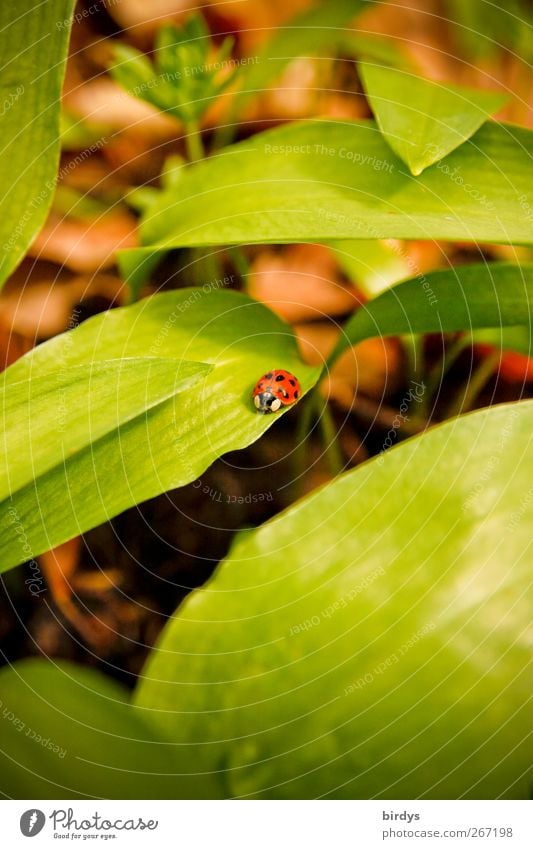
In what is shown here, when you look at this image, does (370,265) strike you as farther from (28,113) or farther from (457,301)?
(28,113)

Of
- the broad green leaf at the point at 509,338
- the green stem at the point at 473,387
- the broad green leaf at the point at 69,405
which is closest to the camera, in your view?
the broad green leaf at the point at 69,405

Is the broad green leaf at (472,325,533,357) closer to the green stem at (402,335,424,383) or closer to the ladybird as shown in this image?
the green stem at (402,335,424,383)
